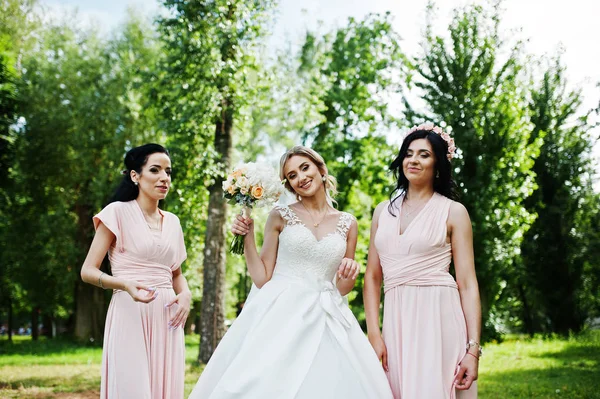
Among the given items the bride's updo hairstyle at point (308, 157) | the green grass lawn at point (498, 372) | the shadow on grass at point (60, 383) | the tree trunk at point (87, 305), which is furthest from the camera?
the tree trunk at point (87, 305)

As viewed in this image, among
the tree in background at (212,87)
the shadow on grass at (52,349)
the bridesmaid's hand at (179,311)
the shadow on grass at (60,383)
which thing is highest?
the tree in background at (212,87)

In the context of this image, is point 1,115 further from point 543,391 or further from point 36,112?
point 543,391

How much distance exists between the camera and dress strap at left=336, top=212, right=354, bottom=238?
501cm

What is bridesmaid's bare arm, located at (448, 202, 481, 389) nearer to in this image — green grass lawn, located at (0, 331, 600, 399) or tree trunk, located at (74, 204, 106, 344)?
green grass lawn, located at (0, 331, 600, 399)

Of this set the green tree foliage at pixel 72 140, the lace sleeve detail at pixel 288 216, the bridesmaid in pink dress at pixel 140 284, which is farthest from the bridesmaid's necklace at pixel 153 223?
the green tree foliage at pixel 72 140

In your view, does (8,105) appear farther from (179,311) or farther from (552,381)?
(552,381)

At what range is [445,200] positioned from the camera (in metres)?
4.43

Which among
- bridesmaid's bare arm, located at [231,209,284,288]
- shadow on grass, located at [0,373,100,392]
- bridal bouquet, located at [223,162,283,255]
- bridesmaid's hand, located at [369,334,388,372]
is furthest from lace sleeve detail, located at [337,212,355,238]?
shadow on grass, located at [0,373,100,392]

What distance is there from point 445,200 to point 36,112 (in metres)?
24.5

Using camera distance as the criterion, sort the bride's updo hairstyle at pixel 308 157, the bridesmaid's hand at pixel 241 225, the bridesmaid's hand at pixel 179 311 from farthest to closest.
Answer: the bride's updo hairstyle at pixel 308 157 → the bridesmaid's hand at pixel 179 311 → the bridesmaid's hand at pixel 241 225

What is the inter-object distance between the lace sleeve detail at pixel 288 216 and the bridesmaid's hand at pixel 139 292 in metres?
1.19

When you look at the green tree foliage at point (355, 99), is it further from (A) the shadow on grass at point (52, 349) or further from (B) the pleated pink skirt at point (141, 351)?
(B) the pleated pink skirt at point (141, 351)

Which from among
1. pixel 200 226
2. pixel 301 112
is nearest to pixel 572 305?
pixel 301 112

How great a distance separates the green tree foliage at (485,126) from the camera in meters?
20.1
